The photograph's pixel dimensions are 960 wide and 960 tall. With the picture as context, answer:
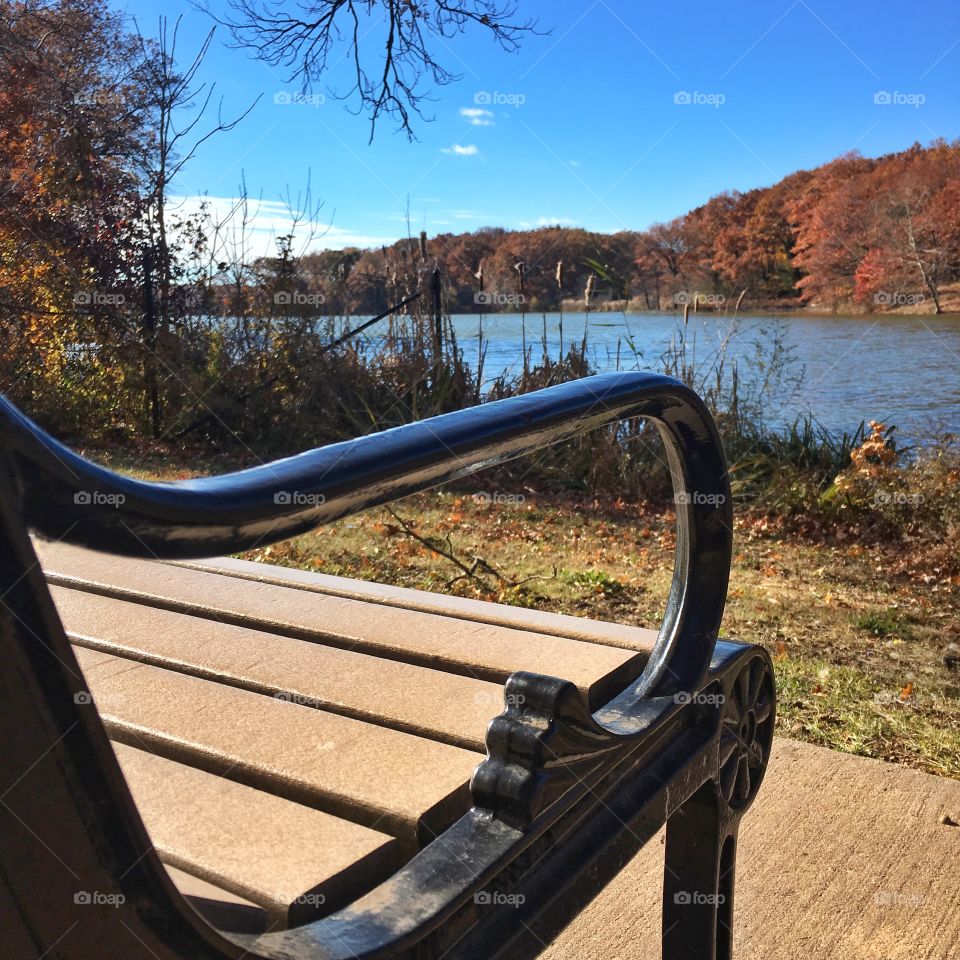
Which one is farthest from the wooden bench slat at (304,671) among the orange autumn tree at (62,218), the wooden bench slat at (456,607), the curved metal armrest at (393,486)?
the orange autumn tree at (62,218)

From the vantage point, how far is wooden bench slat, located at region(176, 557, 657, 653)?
1.42 metres

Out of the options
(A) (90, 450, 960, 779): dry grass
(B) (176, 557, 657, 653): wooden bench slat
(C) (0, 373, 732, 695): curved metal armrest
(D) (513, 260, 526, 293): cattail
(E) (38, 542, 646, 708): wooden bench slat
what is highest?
(D) (513, 260, 526, 293): cattail

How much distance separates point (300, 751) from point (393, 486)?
1.31 ft

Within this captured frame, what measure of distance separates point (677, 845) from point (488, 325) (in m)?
8.12

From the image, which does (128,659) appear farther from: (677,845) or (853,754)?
(853,754)

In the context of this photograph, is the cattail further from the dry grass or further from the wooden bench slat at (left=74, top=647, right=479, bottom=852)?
the wooden bench slat at (left=74, top=647, right=479, bottom=852)

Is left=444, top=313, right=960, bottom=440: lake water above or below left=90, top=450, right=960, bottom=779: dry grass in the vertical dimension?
above

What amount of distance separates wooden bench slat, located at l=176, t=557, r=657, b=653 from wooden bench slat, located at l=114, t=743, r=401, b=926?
46 cm

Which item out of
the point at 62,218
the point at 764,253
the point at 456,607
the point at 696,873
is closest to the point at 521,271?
the point at 62,218

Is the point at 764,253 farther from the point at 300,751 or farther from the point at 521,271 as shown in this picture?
the point at 300,751

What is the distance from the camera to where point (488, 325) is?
30.2 feet

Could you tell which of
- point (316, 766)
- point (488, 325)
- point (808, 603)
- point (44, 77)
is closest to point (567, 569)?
point (808, 603)

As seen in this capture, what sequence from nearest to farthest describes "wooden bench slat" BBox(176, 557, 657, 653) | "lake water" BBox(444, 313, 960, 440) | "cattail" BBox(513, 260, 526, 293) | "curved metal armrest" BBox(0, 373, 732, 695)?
"curved metal armrest" BBox(0, 373, 732, 695) < "wooden bench slat" BBox(176, 557, 657, 653) < "lake water" BBox(444, 313, 960, 440) < "cattail" BBox(513, 260, 526, 293)

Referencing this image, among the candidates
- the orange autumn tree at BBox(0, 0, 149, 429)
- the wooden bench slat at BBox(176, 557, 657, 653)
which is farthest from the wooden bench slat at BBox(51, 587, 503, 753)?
the orange autumn tree at BBox(0, 0, 149, 429)
